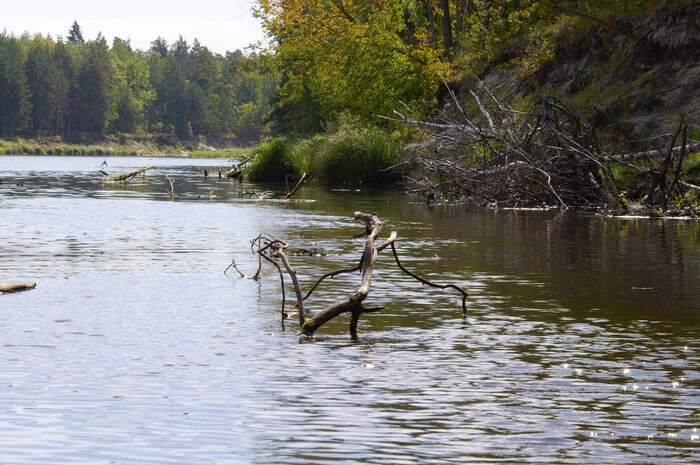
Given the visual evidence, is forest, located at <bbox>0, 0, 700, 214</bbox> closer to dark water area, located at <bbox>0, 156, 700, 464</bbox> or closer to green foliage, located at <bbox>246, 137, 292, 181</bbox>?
green foliage, located at <bbox>246, 137, 292, 181</bbox>

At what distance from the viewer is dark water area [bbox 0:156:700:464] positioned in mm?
7328

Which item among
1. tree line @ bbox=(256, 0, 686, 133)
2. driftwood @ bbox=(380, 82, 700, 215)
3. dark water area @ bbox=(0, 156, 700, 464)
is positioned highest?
tree line @ bbox=(256, 0, 686, 133)

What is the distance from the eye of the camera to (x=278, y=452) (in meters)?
7.09

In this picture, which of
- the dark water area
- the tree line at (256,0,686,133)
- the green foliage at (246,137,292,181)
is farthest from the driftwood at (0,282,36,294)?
the green foliage at (246,137,292,181)

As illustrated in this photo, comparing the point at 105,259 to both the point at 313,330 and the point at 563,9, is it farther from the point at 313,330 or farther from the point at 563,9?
the point at 563,9

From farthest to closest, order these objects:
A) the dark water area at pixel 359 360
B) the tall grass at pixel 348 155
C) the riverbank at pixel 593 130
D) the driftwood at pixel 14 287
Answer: the tall grass at pixel 348 155 → the riverbank at pixel 593 130 → the driftwood at pixel 14 287 → the dark water area at pixel 359 360

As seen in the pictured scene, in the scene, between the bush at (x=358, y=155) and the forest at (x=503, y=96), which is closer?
the forest at (x=503, y=96)

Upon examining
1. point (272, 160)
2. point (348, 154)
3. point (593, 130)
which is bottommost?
point (272, 160)

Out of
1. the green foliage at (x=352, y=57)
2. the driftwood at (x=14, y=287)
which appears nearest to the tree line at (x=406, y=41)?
the green foliage at (x=352, y=57)

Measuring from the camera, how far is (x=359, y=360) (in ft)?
33.1

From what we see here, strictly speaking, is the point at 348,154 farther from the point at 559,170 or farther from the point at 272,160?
the point at 559,170

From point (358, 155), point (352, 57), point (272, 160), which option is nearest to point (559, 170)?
point (358, 155)

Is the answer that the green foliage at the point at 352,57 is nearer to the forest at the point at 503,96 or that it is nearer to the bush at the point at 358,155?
the forest at the point at 503,96

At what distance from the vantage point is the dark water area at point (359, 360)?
7328mm
